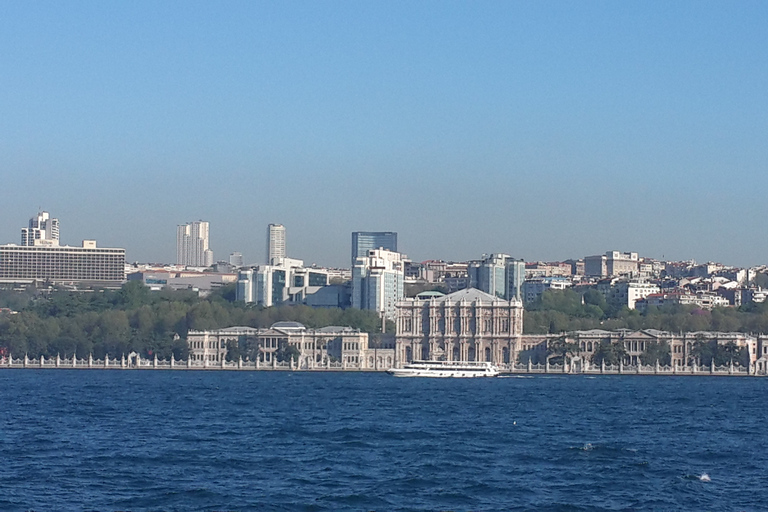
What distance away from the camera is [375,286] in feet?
464

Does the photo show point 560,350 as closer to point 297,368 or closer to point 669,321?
point 669,321

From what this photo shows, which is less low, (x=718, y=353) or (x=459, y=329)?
(x=459, y=329)

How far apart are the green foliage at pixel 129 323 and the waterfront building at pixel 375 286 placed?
10.2 metres

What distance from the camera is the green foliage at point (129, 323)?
11000 cm

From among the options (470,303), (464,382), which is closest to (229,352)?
(470,303)

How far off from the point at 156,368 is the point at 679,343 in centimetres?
3431

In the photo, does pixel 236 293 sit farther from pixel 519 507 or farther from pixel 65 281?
pixel 519 507

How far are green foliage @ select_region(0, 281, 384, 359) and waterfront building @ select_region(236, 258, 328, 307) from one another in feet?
59.8

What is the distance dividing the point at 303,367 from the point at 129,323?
1678cm

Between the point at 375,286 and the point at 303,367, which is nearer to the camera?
the point at 303,367

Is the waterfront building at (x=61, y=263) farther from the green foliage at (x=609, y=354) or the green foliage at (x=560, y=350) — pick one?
the green foliage at (x=609, y=354)

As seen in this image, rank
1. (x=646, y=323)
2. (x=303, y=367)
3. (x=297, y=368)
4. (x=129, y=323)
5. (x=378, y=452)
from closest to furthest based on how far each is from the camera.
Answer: (x=378, y=452), (x=297, y=368), (x=303, y=367), (x=646, y=323), (x=129, y=323)

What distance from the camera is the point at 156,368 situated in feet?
348

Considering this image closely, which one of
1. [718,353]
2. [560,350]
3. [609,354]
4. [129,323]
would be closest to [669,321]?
[718,353]
